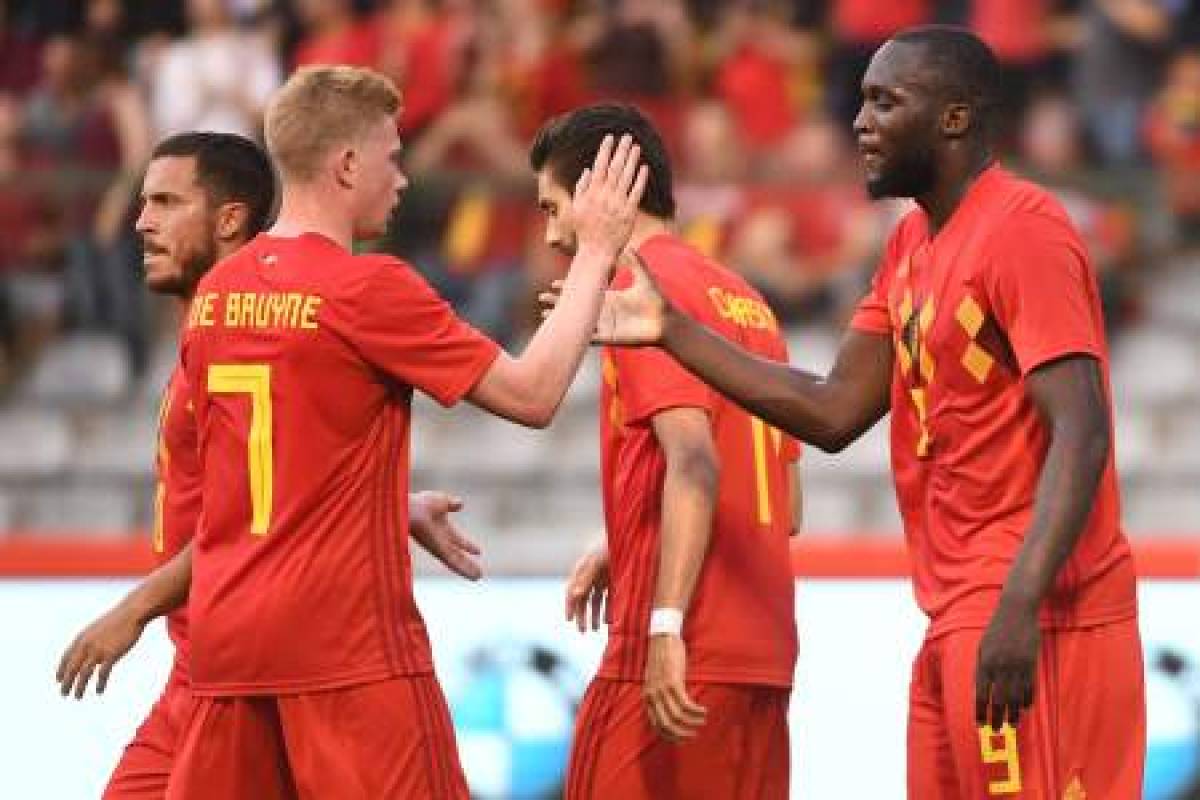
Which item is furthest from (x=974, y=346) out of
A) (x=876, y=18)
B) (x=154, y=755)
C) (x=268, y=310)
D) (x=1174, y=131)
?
(x=876, y=18)

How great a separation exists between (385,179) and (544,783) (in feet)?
11.3

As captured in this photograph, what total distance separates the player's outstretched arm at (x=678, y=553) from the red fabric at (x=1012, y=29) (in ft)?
22.6

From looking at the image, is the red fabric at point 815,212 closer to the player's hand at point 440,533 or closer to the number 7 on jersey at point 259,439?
the player's hand at point 440,533

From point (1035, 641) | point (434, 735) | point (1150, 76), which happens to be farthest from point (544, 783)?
point (1150, 76)

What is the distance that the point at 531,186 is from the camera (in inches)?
511

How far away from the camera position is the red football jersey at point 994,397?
6.03m

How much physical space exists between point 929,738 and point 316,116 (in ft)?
6.12

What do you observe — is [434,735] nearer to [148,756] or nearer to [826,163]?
[148,756]

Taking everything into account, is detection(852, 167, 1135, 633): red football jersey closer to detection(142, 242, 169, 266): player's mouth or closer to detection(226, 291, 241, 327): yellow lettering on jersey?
detection(226, 291, 241, 327): yellow lettering on jersey

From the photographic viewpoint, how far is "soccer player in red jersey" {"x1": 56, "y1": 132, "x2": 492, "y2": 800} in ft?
22.6

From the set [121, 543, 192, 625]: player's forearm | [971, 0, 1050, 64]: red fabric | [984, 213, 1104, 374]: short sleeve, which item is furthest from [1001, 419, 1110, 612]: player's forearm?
[971, 0, 1050, 64]: red fabric

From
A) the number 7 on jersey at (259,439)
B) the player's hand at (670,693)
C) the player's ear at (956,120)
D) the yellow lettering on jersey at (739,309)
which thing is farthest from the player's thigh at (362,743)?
the player's ear at (956,120)

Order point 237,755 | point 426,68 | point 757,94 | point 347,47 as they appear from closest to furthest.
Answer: point 237,755
point 757,94
point 426,68
point 347,47

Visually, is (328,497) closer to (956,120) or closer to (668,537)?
(668,537)
